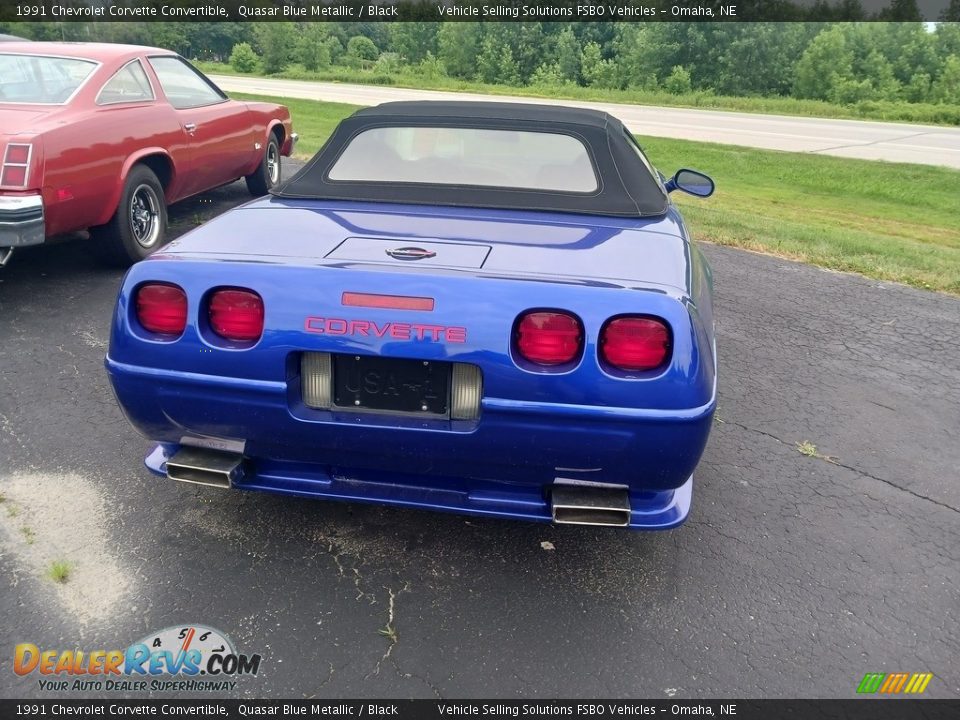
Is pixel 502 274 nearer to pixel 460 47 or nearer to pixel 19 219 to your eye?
pixel 19 219

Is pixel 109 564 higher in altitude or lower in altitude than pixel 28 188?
lower

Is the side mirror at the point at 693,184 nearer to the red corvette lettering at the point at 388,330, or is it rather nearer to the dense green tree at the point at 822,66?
Answer: the red corvette lettering at the point at 388,330

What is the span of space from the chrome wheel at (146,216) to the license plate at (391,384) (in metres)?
4.04

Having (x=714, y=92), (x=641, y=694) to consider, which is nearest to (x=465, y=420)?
(x=641, y=694)

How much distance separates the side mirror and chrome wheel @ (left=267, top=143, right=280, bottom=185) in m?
5.22

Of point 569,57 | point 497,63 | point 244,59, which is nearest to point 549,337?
point 569,57

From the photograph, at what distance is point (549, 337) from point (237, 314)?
93 centimetres

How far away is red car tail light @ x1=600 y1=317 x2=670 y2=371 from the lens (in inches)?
83.1

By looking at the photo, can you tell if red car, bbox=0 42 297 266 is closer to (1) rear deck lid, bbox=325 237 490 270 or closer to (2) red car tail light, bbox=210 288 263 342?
(2) red car tail light, bbox=210 288 263 342

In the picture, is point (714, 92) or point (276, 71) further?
point (276, 71)
